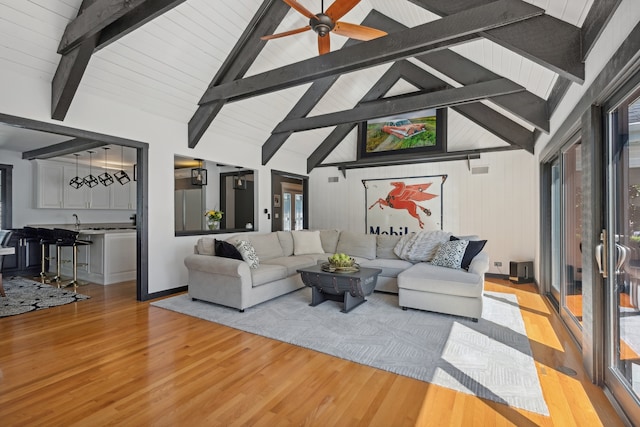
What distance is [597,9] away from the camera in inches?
79.7

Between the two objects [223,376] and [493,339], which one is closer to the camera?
[223,376]

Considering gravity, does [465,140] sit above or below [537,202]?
above

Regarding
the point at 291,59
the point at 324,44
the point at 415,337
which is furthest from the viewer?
the point at 291,59

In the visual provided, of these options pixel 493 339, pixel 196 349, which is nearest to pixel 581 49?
pixel 493 339

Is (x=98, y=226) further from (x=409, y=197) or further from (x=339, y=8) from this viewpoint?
(x=339, y=8)

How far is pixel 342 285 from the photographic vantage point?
3.67 meters

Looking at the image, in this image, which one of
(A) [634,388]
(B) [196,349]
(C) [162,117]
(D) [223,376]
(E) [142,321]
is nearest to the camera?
(A) [634,388]

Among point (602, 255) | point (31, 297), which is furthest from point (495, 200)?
point (31, 297)

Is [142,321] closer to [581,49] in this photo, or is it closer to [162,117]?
[162,117]

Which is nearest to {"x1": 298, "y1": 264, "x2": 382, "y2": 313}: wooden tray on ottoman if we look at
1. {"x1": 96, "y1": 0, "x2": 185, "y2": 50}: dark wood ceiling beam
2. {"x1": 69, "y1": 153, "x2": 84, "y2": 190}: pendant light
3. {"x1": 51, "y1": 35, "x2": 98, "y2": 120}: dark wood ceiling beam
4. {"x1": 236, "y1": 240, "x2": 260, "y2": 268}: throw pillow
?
{"x1": 236, "y1": 240, "x2": 260, "y2": 268}: throw pillow

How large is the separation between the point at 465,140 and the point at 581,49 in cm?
369

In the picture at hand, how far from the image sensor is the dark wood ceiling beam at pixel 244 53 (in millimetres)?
4035

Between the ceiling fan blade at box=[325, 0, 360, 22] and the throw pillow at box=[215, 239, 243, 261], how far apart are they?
2841mm

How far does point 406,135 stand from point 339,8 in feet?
13.4
